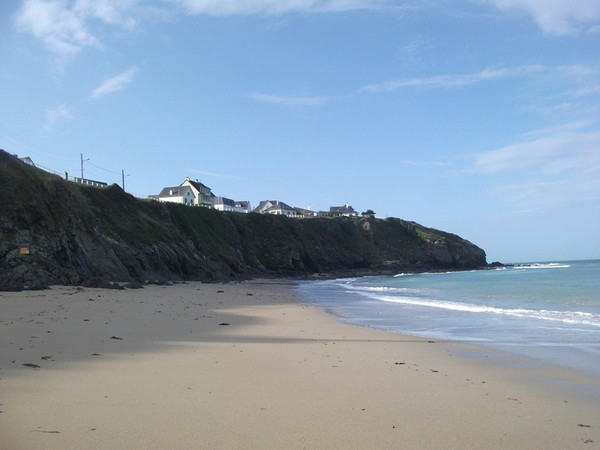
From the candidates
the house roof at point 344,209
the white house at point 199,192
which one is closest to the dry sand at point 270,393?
the white house at point 199,192

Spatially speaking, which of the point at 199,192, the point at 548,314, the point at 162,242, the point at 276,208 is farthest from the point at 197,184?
the point at 548,314

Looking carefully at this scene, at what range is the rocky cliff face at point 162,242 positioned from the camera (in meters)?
22.4

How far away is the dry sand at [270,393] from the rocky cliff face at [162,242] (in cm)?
1343

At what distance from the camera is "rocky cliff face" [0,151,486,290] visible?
22.4 m

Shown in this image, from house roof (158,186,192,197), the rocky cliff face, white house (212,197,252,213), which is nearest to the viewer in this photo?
the rocky cliff face

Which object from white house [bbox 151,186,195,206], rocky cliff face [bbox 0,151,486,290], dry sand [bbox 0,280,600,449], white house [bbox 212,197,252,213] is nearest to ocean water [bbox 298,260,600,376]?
dry sand [bbox 0,280,600,449]

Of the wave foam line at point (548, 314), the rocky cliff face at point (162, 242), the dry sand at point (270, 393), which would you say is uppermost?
the rocky cliff face at point (162, 242)

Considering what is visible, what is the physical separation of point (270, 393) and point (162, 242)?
34.2m

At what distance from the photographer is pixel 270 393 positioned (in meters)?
5.65

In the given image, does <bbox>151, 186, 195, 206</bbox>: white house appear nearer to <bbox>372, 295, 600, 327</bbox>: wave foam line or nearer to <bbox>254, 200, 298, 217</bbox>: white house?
<bbox>254, 200, 298, 217</bbox>: white house

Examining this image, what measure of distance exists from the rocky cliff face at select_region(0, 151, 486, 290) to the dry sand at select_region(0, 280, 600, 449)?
13431mm

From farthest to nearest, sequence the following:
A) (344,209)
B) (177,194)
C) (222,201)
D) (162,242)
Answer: (344,209), (222,201), (177,194), (162,242)

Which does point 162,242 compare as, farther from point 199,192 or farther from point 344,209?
point 344,209

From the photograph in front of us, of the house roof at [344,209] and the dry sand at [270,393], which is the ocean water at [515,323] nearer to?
the dry sand at [270,393]
